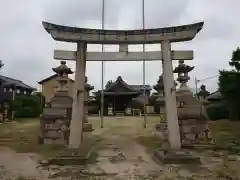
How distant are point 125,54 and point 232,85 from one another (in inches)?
483

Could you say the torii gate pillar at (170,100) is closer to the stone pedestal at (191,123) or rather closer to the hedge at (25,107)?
the stone pedestal at (191,123)

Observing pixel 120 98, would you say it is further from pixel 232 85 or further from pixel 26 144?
pixel 26 144

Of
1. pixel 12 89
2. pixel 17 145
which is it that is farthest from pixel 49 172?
pixel 12 89

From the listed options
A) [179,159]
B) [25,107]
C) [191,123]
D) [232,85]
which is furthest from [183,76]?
[25,107]

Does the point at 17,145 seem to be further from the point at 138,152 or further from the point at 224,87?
the point at 224,87

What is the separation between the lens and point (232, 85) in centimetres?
1902

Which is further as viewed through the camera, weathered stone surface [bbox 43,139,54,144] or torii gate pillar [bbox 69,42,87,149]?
weathered stone surface [bbox 43,139,54,144]

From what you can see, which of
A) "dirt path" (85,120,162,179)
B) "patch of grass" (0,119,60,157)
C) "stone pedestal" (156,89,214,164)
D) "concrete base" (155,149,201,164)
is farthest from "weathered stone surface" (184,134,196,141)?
"patch of grass" (0,119,60,157)

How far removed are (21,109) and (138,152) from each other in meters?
20.6

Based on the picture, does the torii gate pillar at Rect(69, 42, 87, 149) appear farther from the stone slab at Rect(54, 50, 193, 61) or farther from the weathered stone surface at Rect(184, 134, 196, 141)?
the weathered stone surface at Rect(184, 134, 196, 141)

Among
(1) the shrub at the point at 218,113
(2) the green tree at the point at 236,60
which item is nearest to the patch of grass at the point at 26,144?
(2) the green tree at the point at 236,60

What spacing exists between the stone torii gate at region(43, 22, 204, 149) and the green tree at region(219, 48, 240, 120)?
10.8 meters

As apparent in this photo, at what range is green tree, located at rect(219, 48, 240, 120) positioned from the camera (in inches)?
746

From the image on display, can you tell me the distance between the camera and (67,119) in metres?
10.5
